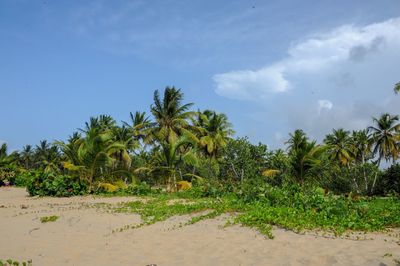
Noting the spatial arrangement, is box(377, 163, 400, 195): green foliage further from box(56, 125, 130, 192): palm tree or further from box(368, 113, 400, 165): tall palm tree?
box(56, 125, 130, 192): palm tree

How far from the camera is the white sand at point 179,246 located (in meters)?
A: 6.99

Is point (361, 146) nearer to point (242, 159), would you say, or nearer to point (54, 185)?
point (242, 159)

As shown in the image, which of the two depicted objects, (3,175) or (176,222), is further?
(3,175)

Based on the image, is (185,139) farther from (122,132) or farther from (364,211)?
(122,132)

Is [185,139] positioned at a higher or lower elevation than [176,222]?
higher

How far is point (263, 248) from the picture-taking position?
25.2 feet

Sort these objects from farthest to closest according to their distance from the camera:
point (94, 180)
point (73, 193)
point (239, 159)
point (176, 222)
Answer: point (239, 159)
point (94, 180)
point (73, 193)
point (176, 222)

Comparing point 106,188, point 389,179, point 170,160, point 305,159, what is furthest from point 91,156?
point 389,179

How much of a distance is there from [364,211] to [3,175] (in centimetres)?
3572

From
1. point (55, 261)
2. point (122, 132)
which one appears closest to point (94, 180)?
point (55, 261)

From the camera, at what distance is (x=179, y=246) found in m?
8.31

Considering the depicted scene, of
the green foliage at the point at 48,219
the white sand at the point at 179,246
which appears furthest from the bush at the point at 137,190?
the white sand at the point at 179,246

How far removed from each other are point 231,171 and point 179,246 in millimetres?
26404

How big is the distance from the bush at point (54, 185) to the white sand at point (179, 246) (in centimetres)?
867
